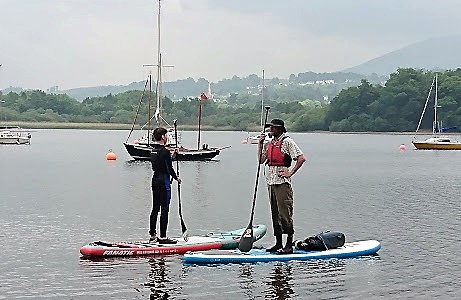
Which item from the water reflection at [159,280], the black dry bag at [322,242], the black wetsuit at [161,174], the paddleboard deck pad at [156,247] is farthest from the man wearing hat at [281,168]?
the water reflection at [159,280]

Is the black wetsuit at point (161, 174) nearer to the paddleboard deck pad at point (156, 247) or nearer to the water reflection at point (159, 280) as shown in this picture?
the paddleboard deck pad at point (156, 247)

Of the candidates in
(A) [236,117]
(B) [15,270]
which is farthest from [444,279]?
(A) [236,117]

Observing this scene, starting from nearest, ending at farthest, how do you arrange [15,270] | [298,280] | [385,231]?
[298,280] → [15,270] → [385,231]

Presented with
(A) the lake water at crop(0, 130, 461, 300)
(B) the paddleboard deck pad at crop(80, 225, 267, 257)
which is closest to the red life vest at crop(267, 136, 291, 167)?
(A) the lake water at crop(0, 130, 461, 300)

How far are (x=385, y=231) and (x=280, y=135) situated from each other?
26.6 feet

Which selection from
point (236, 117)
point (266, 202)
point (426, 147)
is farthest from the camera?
point (236, 117)

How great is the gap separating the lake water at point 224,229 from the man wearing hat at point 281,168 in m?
1.04

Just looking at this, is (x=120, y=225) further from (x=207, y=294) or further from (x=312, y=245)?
(x=207, y=294)

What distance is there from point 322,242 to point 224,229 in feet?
21.3

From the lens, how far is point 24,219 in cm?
2572

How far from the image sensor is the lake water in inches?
587

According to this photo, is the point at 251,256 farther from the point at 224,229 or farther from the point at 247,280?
the point at 224,229

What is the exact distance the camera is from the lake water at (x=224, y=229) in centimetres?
1491

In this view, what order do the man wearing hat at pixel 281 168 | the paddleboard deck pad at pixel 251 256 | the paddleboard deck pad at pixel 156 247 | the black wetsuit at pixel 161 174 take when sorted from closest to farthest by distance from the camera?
the man wearing hat at pixel 281 168
the paddleboard deck pad at pixel 251 256
the black wetsuit at pixel 161 174
the paddleboard deck pad at pixel 156 247
